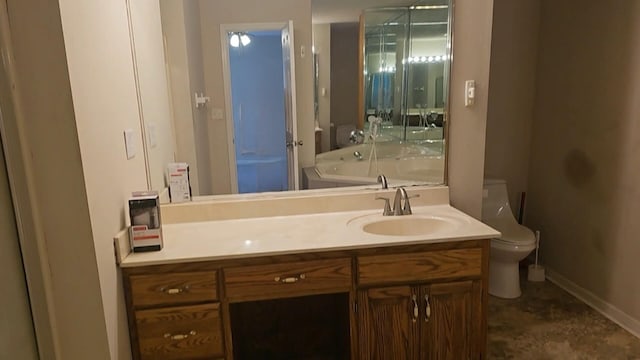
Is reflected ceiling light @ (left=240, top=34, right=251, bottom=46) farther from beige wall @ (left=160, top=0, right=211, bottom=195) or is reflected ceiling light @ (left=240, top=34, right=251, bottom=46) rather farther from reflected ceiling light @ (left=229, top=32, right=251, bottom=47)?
beige wall @ (left=160, top=0, right=211, bottom=195)

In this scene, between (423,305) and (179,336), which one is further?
(423,305)

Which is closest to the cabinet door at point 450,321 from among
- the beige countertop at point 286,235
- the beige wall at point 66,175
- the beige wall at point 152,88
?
the beige countertop at point 286,235

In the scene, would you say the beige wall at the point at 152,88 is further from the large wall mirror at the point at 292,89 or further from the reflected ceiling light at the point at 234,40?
the reflected ceiling light at the point at 234,40

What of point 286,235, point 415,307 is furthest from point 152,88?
point 415,307

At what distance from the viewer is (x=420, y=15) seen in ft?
7.72

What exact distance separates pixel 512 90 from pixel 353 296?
2394mm

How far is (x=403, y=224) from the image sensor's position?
2070mm

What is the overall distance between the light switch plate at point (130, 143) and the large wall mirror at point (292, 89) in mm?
166

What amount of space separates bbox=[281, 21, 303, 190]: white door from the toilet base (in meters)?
1.67

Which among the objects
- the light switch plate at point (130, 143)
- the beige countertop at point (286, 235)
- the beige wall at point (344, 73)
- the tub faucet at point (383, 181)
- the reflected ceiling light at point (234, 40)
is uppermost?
the reflected ceiling light at point (234, 40)

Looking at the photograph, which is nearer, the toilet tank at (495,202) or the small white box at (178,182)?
the small white box at (178,182)

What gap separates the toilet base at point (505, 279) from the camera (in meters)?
2.92

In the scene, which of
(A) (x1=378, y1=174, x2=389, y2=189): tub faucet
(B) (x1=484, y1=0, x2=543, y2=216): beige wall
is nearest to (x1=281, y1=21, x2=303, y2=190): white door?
(A) (x1=378, y1=174, x2=389, y2=189): tub faucet

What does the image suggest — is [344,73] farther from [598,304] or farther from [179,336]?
[598,304]
